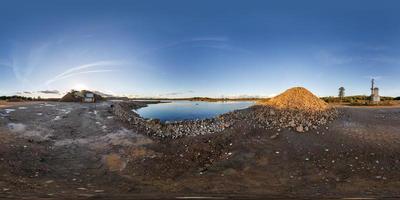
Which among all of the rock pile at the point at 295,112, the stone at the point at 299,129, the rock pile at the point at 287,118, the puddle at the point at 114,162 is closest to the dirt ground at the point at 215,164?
the puddle at the point at 114,162

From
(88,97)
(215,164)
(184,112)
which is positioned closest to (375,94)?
(184,112)

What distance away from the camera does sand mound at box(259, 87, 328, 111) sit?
64.1 ft

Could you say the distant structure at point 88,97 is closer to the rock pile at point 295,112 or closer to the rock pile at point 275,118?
the rock pile at point 275,118

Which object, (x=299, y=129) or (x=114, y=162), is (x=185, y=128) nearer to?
(x=114, y=162)

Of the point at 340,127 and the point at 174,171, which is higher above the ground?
the point at 340,127

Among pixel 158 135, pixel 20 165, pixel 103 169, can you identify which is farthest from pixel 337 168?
pixel 20 165

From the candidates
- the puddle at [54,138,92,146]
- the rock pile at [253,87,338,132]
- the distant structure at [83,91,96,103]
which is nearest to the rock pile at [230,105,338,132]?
the rock pile at [253,87,338,132]

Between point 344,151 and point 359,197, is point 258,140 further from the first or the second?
point 359,197

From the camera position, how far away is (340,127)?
673 inches

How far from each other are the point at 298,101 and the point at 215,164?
9.89 metres

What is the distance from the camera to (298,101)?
2006 cm

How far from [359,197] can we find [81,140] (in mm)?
15231

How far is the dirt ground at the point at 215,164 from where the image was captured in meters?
9.52

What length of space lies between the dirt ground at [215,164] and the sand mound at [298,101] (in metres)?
1.79
